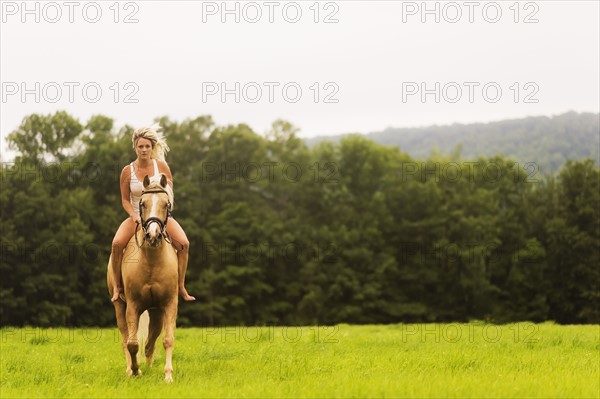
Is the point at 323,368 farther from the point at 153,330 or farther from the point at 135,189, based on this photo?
the point at 135,189

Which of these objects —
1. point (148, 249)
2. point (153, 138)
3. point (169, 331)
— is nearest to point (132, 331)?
point (169, 331)

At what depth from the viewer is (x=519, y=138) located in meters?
144

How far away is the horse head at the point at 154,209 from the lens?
9.69 metres

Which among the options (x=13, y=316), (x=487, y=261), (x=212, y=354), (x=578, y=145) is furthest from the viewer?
(x=578, y=145)

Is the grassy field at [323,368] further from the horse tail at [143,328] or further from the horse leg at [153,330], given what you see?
the horse tail at [143,328]

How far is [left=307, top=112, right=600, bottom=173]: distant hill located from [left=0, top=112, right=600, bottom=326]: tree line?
55.2 m

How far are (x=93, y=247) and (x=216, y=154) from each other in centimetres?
1204

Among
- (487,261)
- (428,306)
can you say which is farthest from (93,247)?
(487,261)

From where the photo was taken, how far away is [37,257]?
43062 mm

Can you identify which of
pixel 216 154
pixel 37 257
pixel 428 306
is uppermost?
pixel 216 154

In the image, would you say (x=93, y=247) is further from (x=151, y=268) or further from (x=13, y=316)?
(x=151, y=268)

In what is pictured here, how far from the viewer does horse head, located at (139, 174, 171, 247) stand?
969 centimetres

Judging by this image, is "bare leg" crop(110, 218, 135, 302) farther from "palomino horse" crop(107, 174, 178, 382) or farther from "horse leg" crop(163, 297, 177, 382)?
"horse leg" crop(163, 297, 177, 382)

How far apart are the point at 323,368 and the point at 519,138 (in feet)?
468
